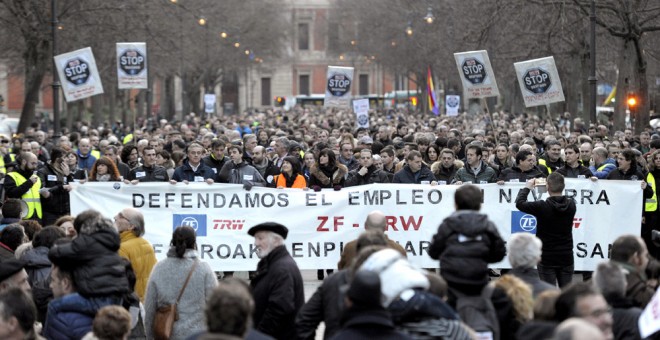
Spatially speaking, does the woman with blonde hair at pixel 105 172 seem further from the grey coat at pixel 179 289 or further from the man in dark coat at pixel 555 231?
the grey coat at pixel 179 289

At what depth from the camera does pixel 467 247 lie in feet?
24.6

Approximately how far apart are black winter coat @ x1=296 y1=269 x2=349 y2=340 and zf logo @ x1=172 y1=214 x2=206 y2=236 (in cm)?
664

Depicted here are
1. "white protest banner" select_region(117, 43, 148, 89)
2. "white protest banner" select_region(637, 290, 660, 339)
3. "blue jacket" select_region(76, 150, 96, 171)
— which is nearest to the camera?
"white protest banner" select_region(637, 290, 660, 339)

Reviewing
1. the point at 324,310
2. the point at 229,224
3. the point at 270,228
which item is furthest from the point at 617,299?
the point at 229,224

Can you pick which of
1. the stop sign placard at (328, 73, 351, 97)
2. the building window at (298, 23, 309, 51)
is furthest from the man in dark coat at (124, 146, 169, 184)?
the building window at (298, 23, 309, 51)

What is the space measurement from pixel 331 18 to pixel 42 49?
73877mm

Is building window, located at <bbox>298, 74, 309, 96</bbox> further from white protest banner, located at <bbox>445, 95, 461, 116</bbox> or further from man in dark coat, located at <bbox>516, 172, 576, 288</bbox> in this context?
man in dark coat, located at <bbox>516, 172, 576, 288</bbox>

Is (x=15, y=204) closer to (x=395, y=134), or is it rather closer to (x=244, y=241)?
(x=244, y=241)

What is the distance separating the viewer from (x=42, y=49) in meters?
32.8

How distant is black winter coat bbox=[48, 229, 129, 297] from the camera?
810cm

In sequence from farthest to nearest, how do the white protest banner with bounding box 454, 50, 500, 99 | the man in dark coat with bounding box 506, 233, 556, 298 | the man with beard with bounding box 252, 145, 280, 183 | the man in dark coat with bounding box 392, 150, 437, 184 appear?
the white protest banner with bounding box 454, 50, 500, 99 < the man with beard with bounding box 252, 145, 280, 183 < the man in dark coat with bounding box 392, 150, 437, 184 < the man in dark coat with bounding box 506, 233, 556, 298

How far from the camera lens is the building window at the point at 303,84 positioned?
124 meters

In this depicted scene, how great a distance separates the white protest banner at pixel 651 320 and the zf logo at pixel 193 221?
320 inches

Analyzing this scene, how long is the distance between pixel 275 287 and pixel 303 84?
4582 inches
